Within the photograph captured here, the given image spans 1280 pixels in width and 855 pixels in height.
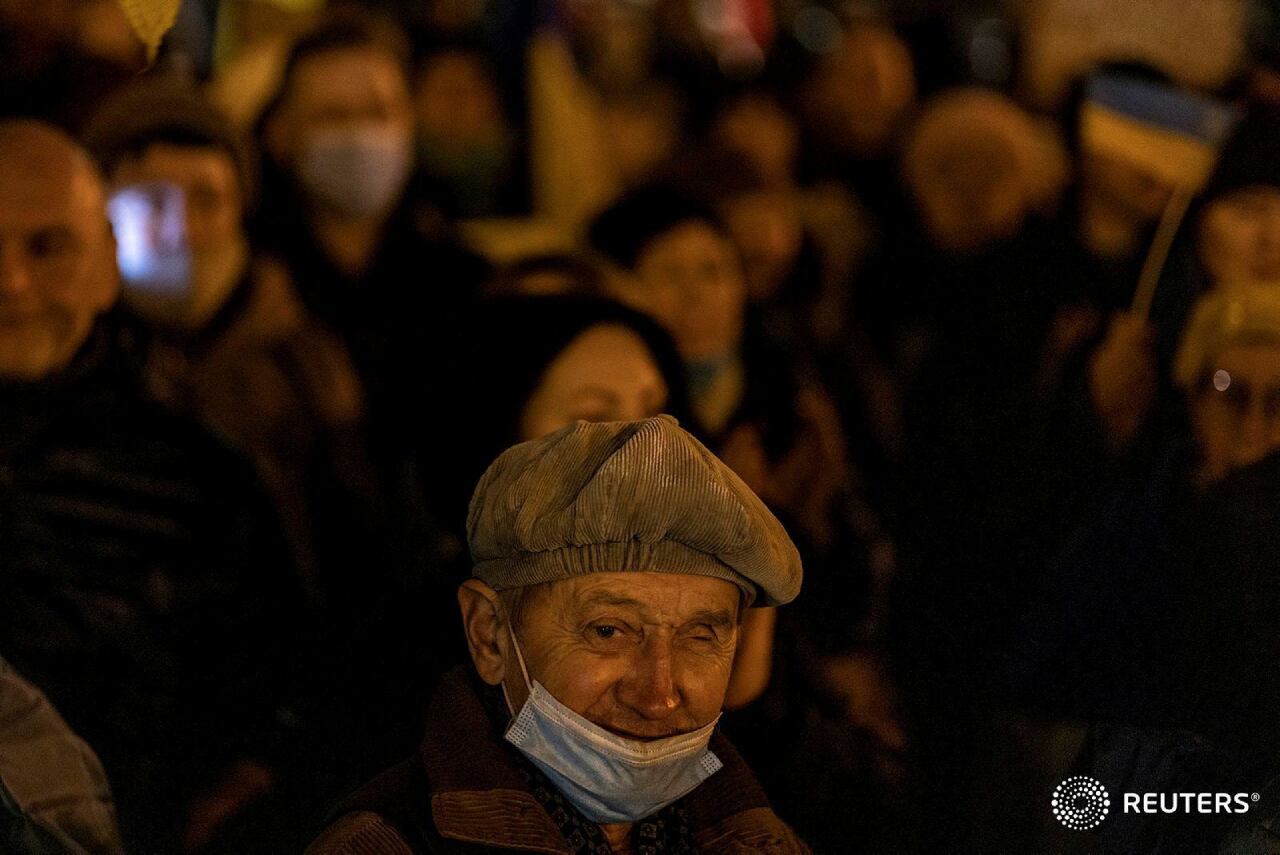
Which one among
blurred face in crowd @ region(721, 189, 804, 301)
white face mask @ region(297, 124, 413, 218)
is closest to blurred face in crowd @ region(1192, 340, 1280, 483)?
blurred face in crowd @ region(721, 189, 804, 301)

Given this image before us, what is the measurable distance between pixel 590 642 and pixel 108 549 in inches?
57.6

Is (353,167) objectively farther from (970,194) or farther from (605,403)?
(970,194)

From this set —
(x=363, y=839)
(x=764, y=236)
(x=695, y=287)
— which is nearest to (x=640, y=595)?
(x=363, y=839)

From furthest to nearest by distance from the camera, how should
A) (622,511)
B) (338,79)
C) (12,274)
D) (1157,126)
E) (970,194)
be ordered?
1. (970,194)
2. (338,79)
3. (1157,126)
4. (12,274)
5. (622,511)

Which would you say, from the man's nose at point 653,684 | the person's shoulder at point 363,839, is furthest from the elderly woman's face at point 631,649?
the person's shoulder at point 363,839

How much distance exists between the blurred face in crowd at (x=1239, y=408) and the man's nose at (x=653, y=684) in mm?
1897

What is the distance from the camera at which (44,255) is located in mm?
3346

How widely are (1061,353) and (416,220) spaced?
1.89 meters

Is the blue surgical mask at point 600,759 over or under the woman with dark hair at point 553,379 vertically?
under

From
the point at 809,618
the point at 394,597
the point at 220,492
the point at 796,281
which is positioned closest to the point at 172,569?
the point at 220,492

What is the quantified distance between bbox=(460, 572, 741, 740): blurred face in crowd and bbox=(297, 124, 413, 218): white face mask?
8.29ft

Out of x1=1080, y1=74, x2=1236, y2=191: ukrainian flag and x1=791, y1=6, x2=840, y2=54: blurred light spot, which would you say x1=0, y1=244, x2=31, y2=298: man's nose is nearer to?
x1=1080, y1=74, x2=1236, y2=191: ukrainian flag

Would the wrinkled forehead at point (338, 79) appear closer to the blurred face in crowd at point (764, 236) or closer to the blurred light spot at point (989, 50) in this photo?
the blurred face in crowd at point (764, 236)

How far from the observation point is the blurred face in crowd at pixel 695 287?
14.1 ft
